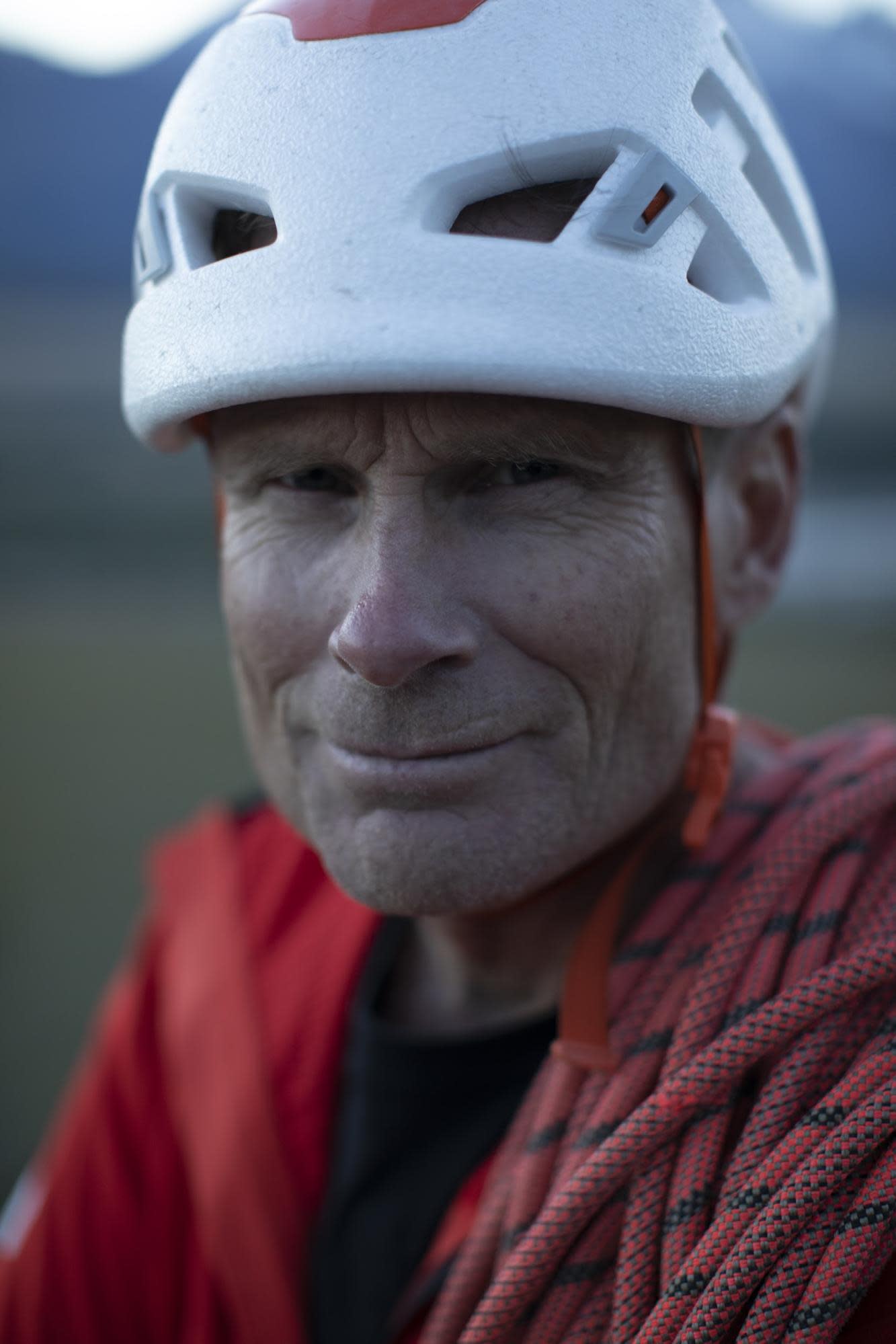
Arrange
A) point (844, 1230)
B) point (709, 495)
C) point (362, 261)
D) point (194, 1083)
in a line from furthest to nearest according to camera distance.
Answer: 1. point (194, 1083)
2. point (709, 495)
3. point (362, 261)
4. point (844, 1230)

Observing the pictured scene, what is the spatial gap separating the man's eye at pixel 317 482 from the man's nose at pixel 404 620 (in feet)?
0.47

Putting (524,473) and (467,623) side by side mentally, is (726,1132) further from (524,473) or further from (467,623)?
(524,473)

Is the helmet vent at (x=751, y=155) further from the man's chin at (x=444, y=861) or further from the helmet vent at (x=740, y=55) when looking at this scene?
the man's chin at (x=444, y=861)

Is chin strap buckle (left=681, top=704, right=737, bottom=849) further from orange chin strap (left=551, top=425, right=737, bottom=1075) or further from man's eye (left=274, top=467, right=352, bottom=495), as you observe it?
man's eye (left=274, top=467, right=352, bottom=495)

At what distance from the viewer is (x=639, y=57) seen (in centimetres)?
118

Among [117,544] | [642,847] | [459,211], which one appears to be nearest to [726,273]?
[459,211]

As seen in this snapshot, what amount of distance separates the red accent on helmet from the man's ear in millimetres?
561

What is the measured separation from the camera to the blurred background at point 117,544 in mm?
3994

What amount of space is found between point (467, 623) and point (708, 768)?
403 mm

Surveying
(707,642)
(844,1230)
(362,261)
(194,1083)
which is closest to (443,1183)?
(194,1083)

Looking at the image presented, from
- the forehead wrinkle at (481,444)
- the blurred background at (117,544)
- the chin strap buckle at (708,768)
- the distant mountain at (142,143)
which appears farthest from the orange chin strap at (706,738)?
the distant mountain at (142,143)

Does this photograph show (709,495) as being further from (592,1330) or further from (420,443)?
(592,1330)

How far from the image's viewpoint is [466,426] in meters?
1.15

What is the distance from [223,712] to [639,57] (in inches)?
148
